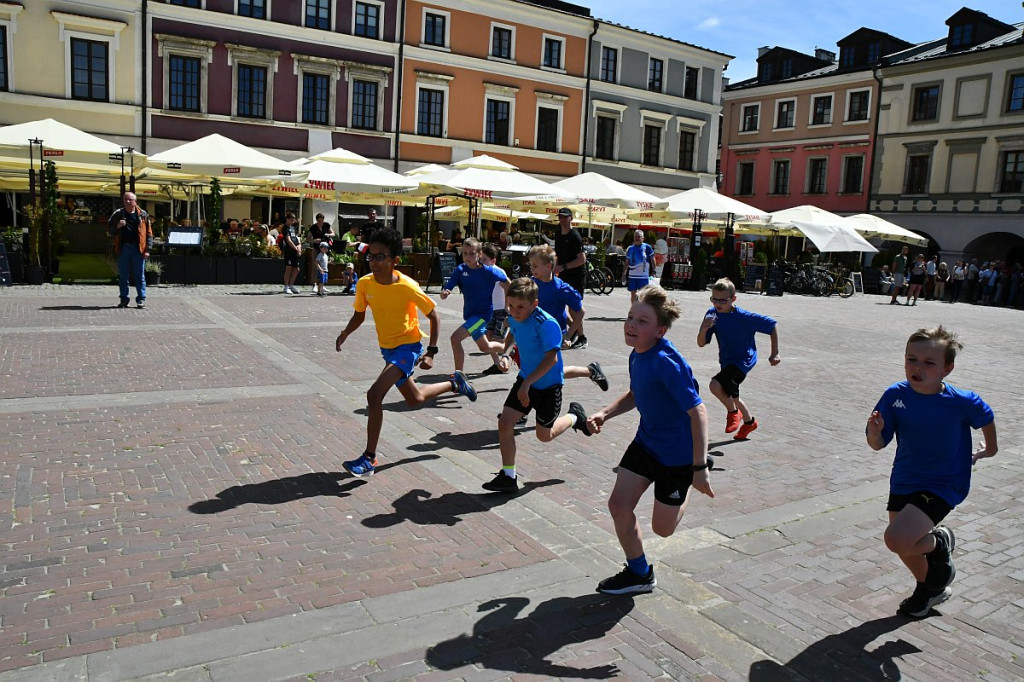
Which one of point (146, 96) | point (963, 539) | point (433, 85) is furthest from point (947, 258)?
point (963, 539)

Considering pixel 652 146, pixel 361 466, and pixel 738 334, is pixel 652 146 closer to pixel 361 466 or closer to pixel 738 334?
pixel 738 334

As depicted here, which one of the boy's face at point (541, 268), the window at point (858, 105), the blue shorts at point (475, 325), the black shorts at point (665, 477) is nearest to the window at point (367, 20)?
the blue shorts at point (475, 325)

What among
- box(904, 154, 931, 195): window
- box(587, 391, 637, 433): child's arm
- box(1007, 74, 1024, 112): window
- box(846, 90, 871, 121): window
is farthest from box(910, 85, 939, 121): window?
box(587, 391, 637, 433): child's arm

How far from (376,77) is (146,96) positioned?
8563 mm

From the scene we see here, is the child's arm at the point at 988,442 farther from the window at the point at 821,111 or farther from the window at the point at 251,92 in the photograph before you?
the window at the point at 821,111

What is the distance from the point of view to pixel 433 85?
33.1 m

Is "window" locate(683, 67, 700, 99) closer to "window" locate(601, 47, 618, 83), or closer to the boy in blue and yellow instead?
"window" locate(601, 47, 618, 83)

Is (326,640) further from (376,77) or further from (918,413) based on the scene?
(376,77)

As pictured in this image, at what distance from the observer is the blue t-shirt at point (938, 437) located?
12.1ft

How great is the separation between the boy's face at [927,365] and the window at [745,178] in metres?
46.8

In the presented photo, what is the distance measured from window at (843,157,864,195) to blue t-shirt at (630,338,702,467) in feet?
142


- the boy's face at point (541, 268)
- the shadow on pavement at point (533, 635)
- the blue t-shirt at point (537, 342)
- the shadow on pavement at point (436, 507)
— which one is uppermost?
the boy's face at point (541, 268)

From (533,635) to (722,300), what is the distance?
13.3 feet

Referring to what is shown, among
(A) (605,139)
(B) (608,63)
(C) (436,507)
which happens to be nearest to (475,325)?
(C) (436,507)
